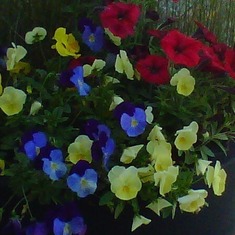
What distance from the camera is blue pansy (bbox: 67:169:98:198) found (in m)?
1.16

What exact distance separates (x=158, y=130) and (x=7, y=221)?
1.08 feet

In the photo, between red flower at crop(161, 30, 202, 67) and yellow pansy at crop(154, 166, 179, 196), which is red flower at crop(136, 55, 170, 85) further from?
yellow pansy at crop(154, 166, 179, 196)

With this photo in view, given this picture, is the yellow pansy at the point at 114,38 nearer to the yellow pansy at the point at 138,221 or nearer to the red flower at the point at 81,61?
the red flower at the point at 81,61

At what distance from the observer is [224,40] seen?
1701 millimetres

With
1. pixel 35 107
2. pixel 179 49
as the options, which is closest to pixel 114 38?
pixel 179 49

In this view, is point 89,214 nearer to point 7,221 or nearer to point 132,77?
point 7,221

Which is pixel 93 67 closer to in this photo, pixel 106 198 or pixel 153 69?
pixel 153 69

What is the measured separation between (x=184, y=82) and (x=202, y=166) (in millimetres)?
171

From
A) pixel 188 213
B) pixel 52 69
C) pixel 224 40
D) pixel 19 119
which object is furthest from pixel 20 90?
pixel 224 40

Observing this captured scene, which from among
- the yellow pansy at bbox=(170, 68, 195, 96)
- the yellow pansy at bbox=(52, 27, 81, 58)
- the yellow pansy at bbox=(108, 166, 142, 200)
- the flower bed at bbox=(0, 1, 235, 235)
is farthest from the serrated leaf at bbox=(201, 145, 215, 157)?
the yellow pansy at bbox=(52, 27, 81, 58)

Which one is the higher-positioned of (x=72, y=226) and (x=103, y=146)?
(x=103, y=146)

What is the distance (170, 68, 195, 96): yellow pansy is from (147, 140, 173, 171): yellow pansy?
14 cm

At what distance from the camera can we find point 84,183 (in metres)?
1.16

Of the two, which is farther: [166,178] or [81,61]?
[81,61]
